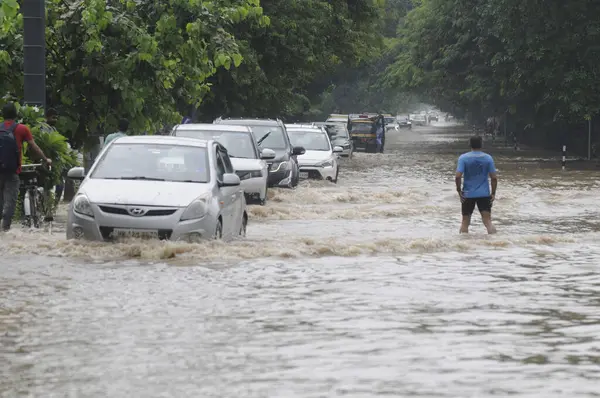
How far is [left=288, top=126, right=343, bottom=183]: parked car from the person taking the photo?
1318 inches

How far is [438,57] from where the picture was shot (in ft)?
231

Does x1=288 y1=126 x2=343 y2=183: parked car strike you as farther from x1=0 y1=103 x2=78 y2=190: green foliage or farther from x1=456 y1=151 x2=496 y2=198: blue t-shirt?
x1=456 y1=151 x2=496 y2=198: blue t-shirt

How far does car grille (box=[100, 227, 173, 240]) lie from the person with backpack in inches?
100

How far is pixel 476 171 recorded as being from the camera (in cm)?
1842

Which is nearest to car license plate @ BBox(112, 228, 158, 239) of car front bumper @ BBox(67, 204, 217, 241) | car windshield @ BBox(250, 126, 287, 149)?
car front bumper @ BBox(67, 204, 217, 241)

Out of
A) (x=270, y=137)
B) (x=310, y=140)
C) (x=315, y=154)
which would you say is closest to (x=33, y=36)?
(x=270, y=137)

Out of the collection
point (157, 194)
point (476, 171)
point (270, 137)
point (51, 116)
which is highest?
point (51, 116)

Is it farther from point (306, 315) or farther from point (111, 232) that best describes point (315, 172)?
point (306, 315)

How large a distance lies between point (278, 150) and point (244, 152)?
14.2ft

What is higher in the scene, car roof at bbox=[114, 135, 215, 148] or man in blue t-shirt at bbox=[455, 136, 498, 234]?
car roof at bbox=[114, 135, 215, 148]

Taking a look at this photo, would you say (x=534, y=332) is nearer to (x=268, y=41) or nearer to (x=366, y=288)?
(x=366, y=288)

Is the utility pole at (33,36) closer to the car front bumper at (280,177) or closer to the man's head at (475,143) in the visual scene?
the man's head at (475,143)

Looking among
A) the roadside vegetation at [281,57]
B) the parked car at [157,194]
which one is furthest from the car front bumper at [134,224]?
the roadside vegetation at [281,57]

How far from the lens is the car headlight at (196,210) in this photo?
14648 millimetres
